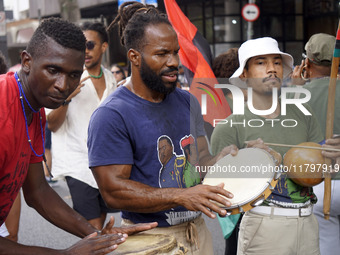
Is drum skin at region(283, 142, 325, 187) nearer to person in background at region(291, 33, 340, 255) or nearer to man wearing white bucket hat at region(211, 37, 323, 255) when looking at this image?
man wearing white bucket hat at region(211, 37, 323, 255)

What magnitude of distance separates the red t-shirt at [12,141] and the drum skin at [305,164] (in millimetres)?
1369

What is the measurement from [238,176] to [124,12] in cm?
145

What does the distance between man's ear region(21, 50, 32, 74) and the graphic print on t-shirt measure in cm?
73

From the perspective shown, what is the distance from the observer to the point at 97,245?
2262 millimetres

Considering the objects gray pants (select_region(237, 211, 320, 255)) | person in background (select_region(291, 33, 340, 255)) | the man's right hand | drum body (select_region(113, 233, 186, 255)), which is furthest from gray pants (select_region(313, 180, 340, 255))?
the man's right hand

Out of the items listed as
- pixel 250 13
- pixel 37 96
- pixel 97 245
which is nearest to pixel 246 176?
pixel 97 245

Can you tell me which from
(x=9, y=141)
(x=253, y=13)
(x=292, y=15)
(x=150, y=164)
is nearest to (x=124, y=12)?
(x=150, y=164)

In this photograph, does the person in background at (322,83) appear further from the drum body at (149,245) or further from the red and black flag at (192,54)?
A: the drum body at (149,245)

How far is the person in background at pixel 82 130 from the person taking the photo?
14.7ft

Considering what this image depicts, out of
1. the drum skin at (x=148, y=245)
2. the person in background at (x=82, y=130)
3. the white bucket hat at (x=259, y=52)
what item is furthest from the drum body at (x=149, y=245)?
the person in background at (x=82, y=130)

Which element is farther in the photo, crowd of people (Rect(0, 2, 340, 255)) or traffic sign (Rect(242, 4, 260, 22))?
traffic sign (Rect(242, 4, 260, 22))

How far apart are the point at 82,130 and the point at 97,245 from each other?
8.13 ft

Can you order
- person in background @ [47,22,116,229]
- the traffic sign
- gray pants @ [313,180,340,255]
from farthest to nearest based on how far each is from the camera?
the traffic sign → person in background @ [47,22,116,229] → gray pants @ [313,180,340,255]

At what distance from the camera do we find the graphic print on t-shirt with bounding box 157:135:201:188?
2.71 m
